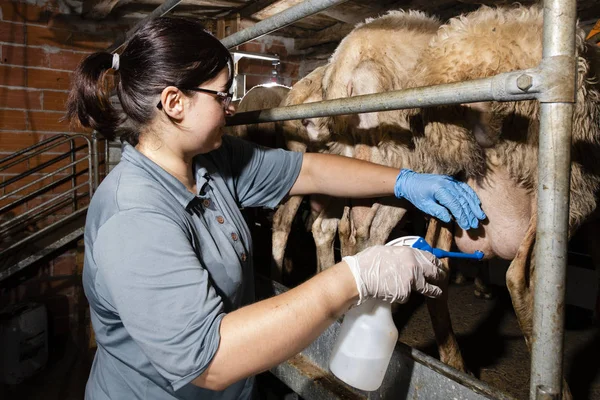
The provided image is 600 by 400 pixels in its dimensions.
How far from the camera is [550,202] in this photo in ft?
2.68

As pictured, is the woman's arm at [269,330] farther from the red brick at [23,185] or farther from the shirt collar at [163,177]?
the red brick at [23,185]

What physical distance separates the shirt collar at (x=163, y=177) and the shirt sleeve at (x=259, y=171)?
1.45 feet

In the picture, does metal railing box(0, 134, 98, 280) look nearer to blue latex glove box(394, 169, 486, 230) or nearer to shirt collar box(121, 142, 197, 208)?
shirt collar box(121, 142, 197, 208)

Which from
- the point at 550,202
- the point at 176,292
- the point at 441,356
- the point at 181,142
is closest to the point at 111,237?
the point at 176,292

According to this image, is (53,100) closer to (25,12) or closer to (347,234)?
(25,12)

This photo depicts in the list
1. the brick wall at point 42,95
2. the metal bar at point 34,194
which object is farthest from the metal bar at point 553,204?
the metal bar at point 34,194

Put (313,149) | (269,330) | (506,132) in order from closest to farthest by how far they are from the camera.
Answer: (269,330) < (506,132) < (313,149)

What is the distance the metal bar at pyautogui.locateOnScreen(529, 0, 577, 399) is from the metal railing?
3726 mm

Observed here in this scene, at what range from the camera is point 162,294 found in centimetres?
95

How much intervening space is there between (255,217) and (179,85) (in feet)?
11.1

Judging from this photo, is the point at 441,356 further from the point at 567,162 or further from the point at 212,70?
the point at 212,70

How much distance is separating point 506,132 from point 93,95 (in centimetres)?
140

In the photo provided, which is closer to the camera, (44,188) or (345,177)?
(345,177)

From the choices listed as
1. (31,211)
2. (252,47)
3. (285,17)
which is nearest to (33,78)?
(31,211)
